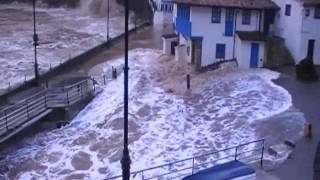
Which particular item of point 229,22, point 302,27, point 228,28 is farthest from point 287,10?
point 228,28

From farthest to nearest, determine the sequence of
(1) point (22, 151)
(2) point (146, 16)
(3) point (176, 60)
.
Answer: (2) point (146, 16)
(3) point (176, 60)
(1) point (22, 151)

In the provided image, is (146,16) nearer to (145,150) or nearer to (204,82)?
(204,82)

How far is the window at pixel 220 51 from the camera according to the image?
39.7 metres

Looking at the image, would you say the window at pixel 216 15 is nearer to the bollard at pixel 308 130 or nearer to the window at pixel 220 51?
the window at pixel 220 51

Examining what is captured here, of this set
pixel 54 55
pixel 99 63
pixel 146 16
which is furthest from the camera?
pixel 146 16

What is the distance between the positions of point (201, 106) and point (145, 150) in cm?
704

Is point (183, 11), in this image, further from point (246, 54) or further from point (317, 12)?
point (317, 12)

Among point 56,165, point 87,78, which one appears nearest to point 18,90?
point 87,78

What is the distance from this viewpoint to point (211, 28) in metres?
39.7

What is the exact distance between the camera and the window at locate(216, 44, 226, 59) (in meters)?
39.7

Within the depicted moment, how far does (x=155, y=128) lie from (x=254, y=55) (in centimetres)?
1169

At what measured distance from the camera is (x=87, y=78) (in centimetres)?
3962

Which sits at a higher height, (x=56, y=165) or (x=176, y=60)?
(x=176, y=60)

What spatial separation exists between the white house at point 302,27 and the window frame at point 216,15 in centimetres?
417
